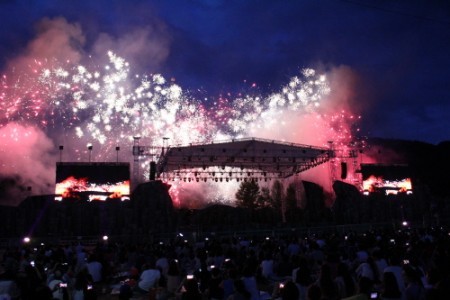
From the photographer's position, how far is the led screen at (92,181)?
32.7 metres

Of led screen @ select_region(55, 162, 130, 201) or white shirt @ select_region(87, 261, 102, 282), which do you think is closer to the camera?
white shirt @ select_region(87, 261, 102, 282)

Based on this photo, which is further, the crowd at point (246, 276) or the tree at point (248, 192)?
the tree at point (248, 192)

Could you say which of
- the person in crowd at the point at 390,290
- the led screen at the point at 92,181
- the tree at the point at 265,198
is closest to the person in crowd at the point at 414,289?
the person in crowd at the point at 390,290

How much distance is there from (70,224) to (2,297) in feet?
86.5

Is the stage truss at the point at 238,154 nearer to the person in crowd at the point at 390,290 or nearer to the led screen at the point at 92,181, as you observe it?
the led screen at the point at 92,181

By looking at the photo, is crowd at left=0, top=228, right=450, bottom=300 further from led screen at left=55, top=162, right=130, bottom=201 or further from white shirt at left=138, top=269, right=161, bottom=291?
led screen at left=55, top=162, right=130, bottom=201

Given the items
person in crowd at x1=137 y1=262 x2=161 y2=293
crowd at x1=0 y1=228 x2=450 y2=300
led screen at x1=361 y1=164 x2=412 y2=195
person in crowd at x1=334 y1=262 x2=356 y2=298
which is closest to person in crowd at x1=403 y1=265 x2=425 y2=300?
crowd at x1=0 y1=228 x2=450 y2=300

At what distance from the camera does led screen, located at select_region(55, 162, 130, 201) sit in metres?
32.7

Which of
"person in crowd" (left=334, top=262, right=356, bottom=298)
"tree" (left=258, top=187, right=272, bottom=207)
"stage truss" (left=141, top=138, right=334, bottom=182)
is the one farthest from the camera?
"tree" (left=258, top=187, right=272, bottom=207)

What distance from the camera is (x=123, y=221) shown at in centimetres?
3250

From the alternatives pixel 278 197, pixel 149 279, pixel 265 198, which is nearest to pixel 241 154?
pixel 278 197

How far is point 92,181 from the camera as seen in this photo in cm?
3328

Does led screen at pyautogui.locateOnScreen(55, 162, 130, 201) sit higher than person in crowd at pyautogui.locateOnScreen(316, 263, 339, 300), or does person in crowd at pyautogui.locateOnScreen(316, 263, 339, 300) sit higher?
led screen at pyautogui.locateOnScreen(55, 162, 130, 201)

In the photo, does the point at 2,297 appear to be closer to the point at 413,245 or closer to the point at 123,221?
the point at 413,245
